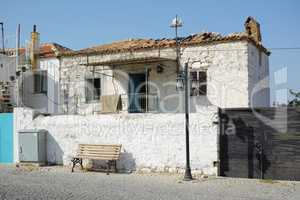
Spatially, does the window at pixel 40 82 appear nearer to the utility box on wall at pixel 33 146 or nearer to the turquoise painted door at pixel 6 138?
the turquoise painted door at pixel 6 138

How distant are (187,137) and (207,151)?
1.05 metres

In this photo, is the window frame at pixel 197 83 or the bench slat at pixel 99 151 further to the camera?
the window frame at pixel 197 83

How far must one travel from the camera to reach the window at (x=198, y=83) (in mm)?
19062

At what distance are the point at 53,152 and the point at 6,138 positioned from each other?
2675 millimetres

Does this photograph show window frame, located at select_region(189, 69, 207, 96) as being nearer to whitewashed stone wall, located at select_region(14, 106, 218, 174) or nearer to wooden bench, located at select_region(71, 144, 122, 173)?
whitewashed stone wall, located at select_region(14, 106, 218, 174)

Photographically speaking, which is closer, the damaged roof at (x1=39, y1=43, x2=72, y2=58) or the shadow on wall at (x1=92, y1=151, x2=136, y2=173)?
the shadow on wall at (x1=92, y1=151, x2=136, y2=173)

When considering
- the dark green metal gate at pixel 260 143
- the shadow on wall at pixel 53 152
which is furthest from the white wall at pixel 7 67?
the dark green metal gate at pixel 260 143

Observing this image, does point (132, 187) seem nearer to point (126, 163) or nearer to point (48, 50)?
point (126, 163)

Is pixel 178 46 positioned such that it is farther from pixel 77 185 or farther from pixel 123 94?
pixel 77 185

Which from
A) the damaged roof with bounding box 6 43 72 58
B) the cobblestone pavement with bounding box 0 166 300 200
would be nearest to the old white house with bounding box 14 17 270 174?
the damaged roof with bounding box 6 43 72 58

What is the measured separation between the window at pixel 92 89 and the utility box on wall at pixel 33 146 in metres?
4.71

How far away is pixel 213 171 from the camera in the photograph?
14.2m

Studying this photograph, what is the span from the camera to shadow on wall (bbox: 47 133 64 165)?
17.2 m

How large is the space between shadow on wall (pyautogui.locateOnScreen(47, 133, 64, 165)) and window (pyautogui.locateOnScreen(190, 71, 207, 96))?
651cm
